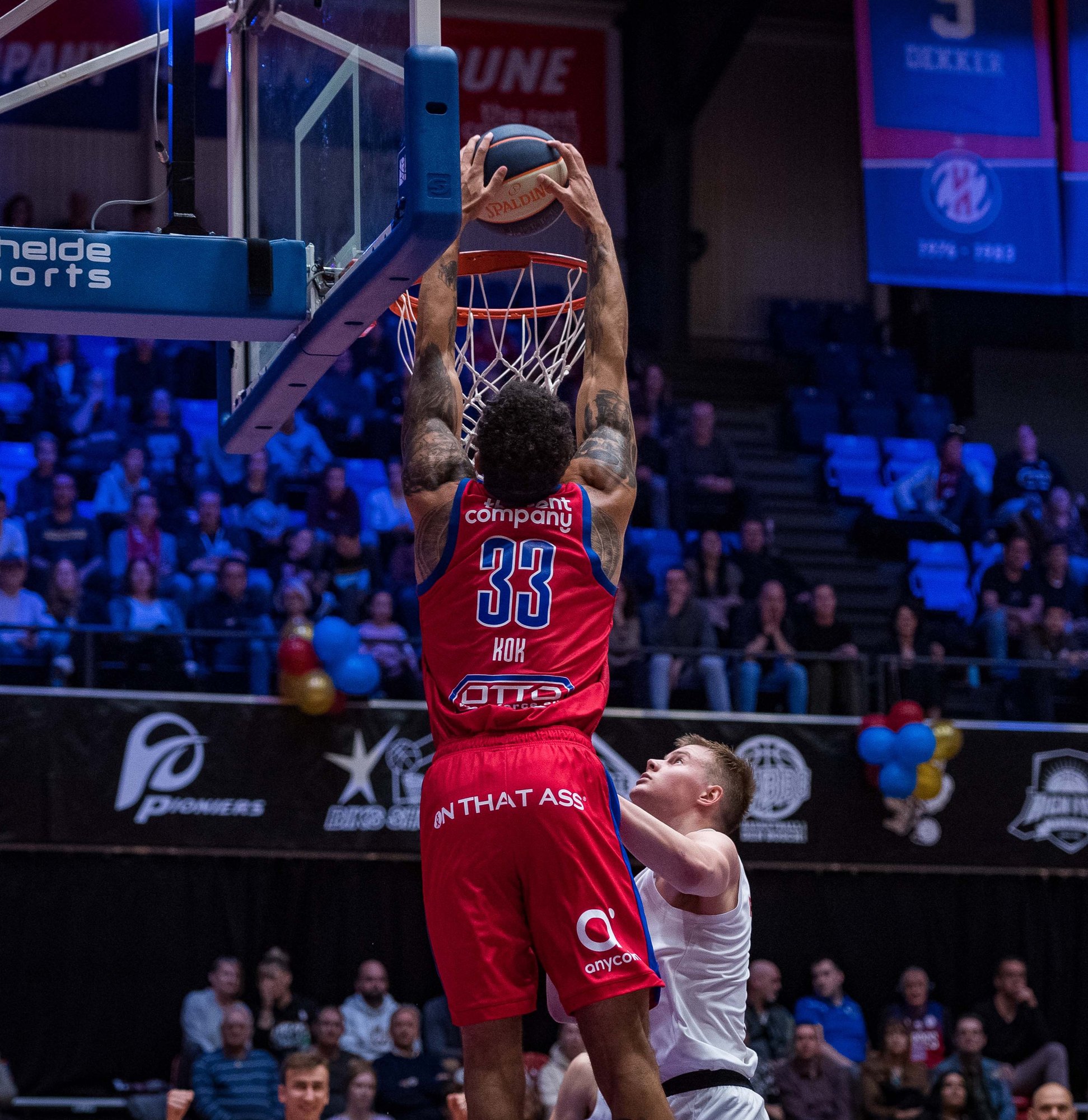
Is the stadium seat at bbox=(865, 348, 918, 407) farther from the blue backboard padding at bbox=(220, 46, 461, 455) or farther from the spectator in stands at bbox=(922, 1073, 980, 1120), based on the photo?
the blue backboard padding at bbox=(220, 46, 461, 455)

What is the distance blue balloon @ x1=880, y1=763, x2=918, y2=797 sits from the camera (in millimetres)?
12148

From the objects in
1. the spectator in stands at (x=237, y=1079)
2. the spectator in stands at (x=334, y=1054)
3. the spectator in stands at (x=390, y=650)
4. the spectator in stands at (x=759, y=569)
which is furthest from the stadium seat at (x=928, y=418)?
the spectator in stands at (x=237, y=1079)

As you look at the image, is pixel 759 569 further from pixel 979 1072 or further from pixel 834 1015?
pixel 979 1072

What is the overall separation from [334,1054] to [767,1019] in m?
3.10

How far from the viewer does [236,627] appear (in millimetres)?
11828

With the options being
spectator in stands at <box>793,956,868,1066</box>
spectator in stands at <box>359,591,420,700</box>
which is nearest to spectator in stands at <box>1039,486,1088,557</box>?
spectator in stands at <box>793,956,868,1066</box>

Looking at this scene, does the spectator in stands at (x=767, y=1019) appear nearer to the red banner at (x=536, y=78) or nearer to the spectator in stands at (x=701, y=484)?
the spectator in stands at (x=701, y=484)

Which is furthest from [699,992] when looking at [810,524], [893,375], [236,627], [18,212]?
[893,375]

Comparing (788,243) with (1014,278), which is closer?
(1014,278)

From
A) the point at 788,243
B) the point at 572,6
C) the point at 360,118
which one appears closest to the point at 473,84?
the point at 572,6

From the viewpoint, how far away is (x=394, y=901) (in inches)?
485

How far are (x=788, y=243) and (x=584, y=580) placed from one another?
17032mm

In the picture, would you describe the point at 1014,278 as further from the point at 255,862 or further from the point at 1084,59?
the point at 255,862

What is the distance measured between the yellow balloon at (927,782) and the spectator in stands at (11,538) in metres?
6.85
